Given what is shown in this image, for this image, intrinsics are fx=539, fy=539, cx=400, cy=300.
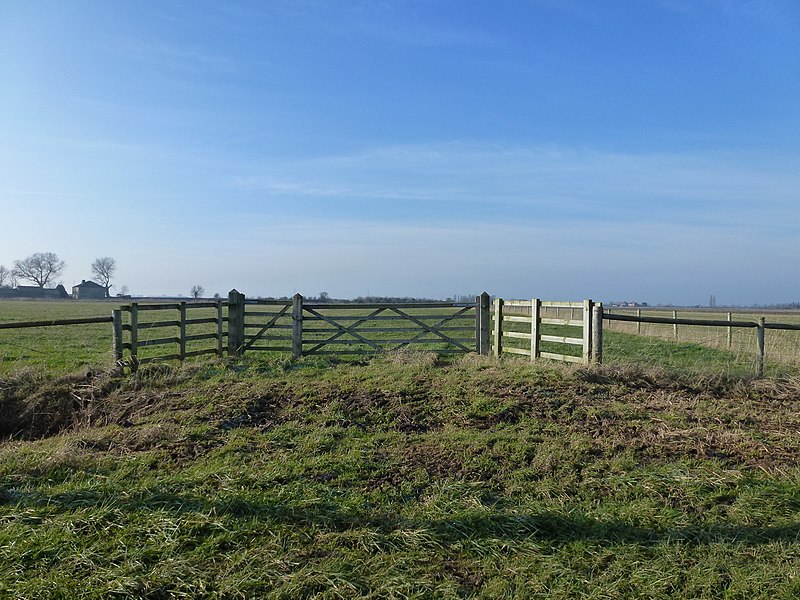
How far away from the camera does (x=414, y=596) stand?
3.64 meters

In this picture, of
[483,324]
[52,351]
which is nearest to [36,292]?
[52,351]

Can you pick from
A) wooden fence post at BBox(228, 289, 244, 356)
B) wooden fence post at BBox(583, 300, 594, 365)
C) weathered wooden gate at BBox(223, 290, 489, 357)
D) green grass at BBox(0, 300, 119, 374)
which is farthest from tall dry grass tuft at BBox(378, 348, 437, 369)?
green grass at BBox(0, 300, 119, 374)

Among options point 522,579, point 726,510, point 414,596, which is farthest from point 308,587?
point 726,510

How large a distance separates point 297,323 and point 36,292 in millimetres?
99928

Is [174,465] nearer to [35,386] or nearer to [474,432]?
[474,432]

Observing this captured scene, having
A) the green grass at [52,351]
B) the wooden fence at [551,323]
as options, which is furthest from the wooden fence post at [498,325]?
the green grass at [52,351]

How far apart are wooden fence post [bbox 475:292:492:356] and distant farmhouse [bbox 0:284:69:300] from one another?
297ft

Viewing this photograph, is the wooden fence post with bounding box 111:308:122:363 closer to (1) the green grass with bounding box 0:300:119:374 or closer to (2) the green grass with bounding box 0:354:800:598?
(1) the green grass with bounding box 0:300:119:374

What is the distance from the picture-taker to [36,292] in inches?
3644

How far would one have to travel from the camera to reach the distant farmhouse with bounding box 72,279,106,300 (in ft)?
327

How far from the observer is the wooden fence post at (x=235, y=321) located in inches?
514

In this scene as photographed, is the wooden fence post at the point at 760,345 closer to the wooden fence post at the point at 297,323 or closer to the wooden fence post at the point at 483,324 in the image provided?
the wooden fence post at the point at 483,324

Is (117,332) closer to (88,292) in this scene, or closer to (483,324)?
(483,324)

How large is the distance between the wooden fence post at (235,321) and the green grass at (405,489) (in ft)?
14.1
